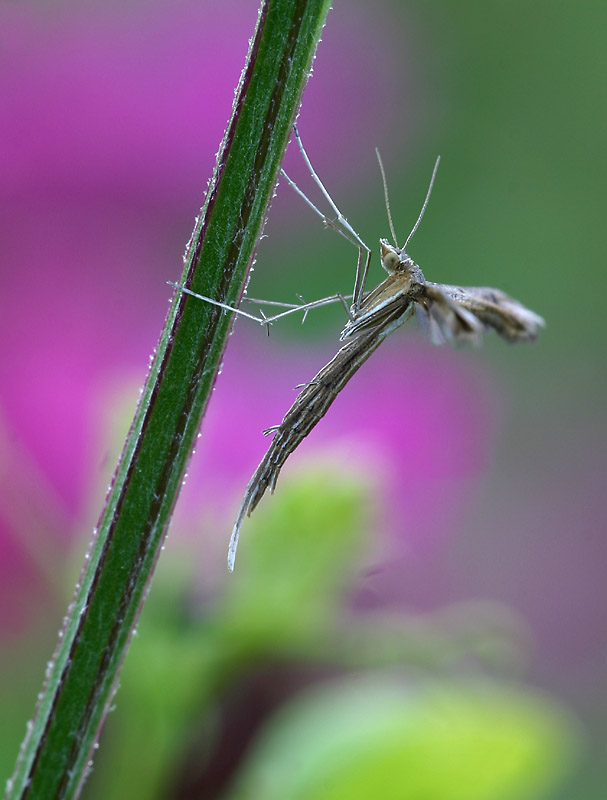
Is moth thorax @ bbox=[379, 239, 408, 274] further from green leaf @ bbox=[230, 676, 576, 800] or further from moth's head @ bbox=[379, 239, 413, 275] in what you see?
green leaf @ bbox=[230, 676, 576, 800]

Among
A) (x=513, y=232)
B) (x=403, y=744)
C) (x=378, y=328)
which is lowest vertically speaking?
(x=403, y=744)

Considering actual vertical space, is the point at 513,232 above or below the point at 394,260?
above

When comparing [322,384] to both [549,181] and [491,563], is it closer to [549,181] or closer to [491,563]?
[491,563]

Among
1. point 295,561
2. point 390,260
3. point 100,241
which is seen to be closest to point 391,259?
point 390,260

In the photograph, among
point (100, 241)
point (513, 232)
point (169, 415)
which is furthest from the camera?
point (513, 232)

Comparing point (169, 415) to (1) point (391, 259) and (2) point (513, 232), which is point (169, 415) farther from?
(2) point (513, 232)

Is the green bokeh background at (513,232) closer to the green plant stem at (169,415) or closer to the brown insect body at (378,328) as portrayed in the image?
the brown insect body at (378,328)

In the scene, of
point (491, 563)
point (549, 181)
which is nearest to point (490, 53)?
point (549, 181)
